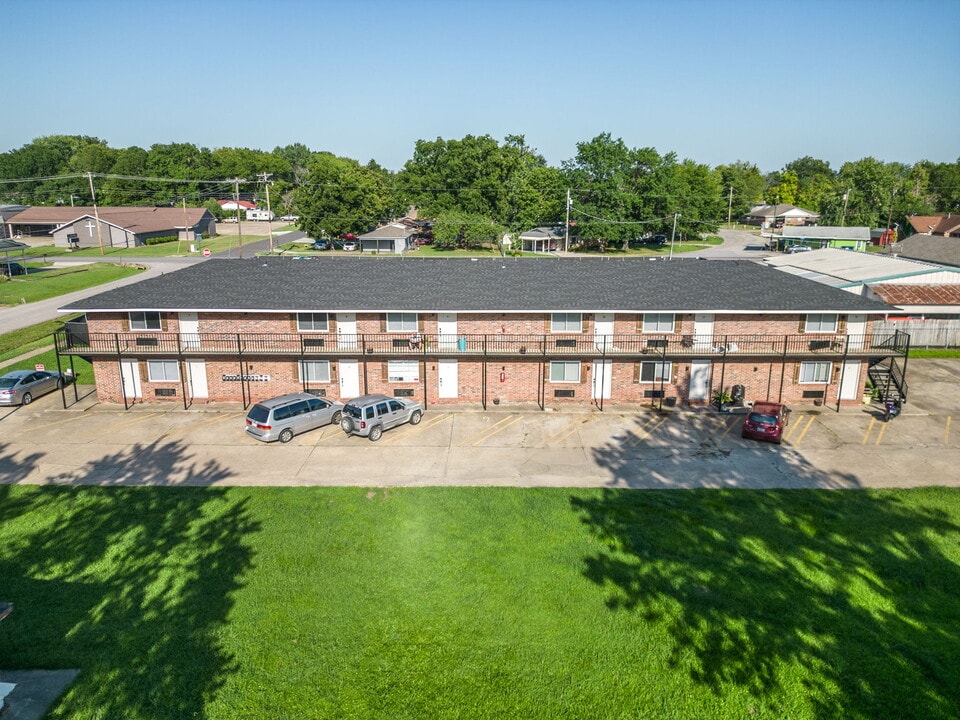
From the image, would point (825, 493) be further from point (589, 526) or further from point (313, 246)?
point (313, 246)

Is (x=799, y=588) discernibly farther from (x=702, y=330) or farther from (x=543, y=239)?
(x=543, y=239)

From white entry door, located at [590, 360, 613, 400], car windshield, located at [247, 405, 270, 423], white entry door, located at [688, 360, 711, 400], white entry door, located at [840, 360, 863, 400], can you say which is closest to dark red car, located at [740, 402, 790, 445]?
white entry door, located at [688, 360, 711, 400]

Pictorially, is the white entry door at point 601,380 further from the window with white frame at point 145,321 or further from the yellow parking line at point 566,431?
the window with white frame at point 145,321

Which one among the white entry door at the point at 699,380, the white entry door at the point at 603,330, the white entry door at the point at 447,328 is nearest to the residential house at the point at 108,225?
the white entry door at the point at 447,328

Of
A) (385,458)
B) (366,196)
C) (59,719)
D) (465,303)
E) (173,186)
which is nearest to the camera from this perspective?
(59,719)

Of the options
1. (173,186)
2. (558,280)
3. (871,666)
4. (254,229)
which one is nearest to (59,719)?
(871,666)

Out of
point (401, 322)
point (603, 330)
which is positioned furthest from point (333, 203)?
point (603, 330)

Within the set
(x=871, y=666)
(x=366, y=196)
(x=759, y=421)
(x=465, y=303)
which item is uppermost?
(x=366, y=196)
